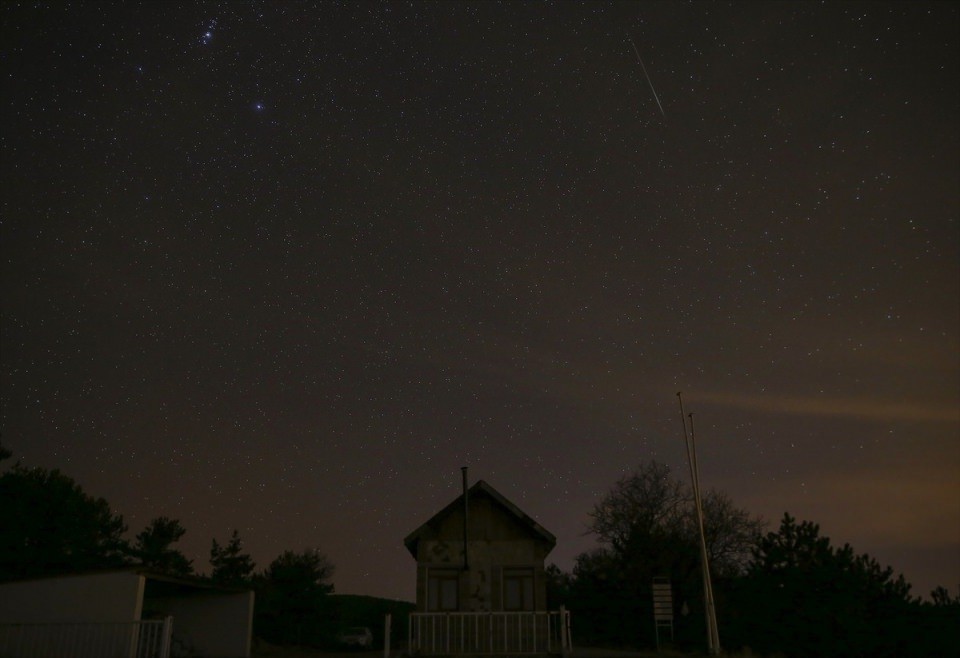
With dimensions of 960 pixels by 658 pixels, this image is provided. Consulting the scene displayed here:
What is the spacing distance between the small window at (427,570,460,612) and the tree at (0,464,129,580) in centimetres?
1876

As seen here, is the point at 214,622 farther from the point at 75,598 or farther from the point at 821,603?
the point at 821,603

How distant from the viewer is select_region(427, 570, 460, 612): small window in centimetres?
2447

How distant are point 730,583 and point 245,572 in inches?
1018

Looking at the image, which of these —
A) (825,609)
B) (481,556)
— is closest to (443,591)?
(481,556)

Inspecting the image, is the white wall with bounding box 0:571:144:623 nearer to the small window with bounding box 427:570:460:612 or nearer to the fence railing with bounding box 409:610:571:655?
the fence railing with bounding box 409:610:571:655

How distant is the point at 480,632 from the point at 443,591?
5.51 feet

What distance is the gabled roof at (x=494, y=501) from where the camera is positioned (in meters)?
24.9

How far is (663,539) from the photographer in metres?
40.6

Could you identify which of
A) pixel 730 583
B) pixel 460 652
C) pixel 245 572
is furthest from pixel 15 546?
pixel 730 583

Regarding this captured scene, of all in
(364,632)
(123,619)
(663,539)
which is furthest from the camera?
(364,632)

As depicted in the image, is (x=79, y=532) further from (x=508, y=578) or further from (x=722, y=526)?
(x=722, y=526)

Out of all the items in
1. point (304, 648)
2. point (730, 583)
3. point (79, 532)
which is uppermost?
point (79, 532)

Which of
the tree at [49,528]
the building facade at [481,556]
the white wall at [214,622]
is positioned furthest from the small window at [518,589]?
the tree at [49,528]

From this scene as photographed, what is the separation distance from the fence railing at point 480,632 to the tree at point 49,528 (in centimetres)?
1928
